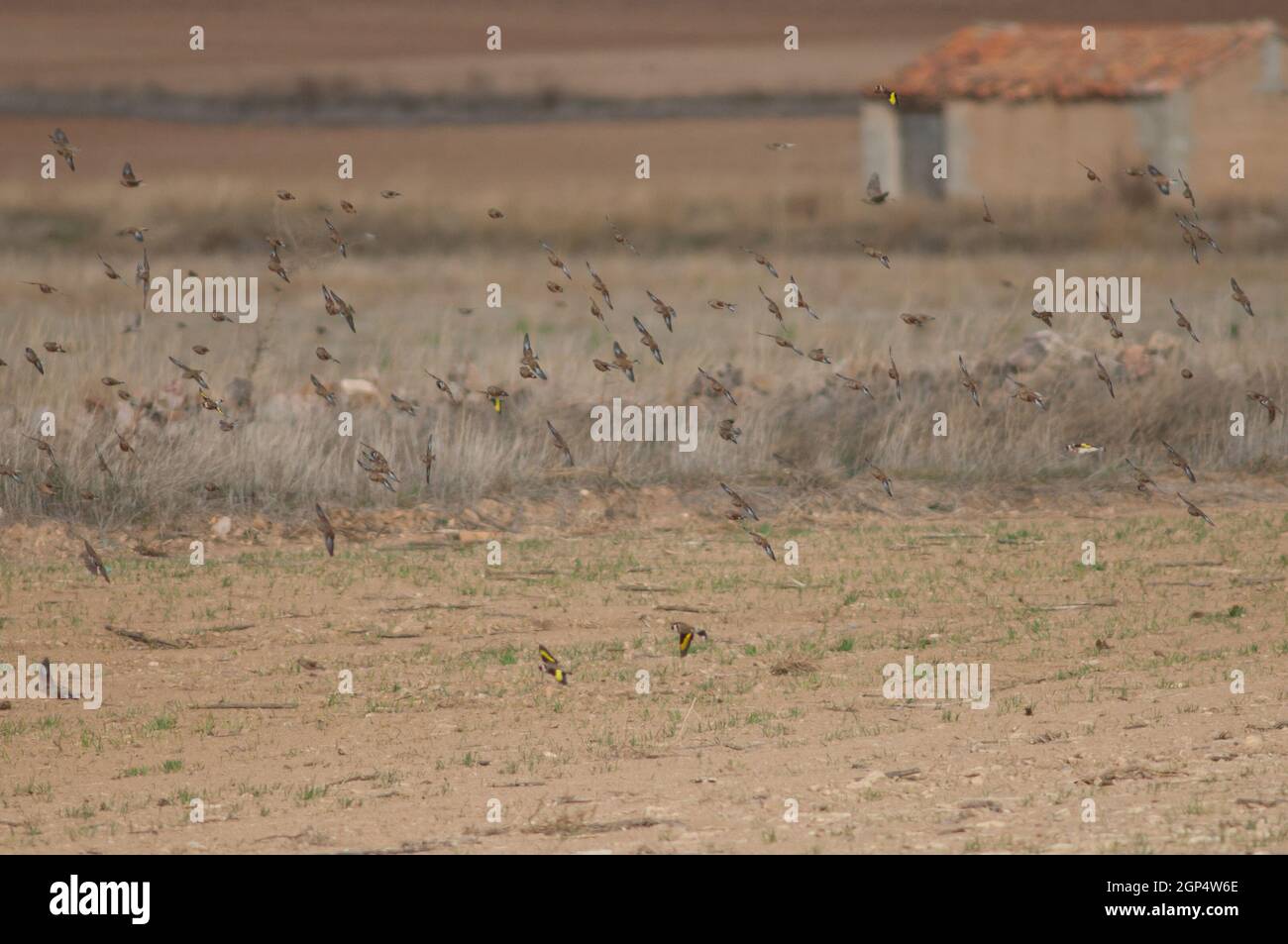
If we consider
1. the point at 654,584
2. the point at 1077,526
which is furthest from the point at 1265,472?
the point at 654,584

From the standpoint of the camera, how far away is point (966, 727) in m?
8.05

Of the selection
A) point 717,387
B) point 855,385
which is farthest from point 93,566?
point 855,385

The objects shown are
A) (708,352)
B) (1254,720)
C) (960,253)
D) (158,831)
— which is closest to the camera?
(158,831)

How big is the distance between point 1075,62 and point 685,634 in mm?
36386

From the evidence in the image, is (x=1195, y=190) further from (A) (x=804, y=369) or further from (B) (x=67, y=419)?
(B) (x=67, y=419)

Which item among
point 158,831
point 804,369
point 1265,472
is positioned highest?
point 804,369

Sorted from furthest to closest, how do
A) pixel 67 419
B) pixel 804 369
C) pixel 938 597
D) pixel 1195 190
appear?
pixel 1195 190, pixel 804 369, pixel 67 419, pixel 938 597

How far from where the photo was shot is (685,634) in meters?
8.92

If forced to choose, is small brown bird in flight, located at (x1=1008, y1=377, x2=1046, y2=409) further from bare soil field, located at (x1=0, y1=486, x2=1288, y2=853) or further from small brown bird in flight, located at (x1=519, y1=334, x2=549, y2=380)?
small brown bird in flight, located at (x1=519, y1=334, x2=549, y2=380)

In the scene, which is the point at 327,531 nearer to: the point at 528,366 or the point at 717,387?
the point at 528,366

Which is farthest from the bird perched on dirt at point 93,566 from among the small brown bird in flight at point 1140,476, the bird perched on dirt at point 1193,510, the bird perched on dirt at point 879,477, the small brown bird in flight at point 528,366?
the small brown bird in flight at point 1140,476

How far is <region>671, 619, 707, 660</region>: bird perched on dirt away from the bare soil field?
0.06m

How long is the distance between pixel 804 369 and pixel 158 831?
→ 10.6 meters

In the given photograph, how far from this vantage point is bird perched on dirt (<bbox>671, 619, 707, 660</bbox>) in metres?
8.97
